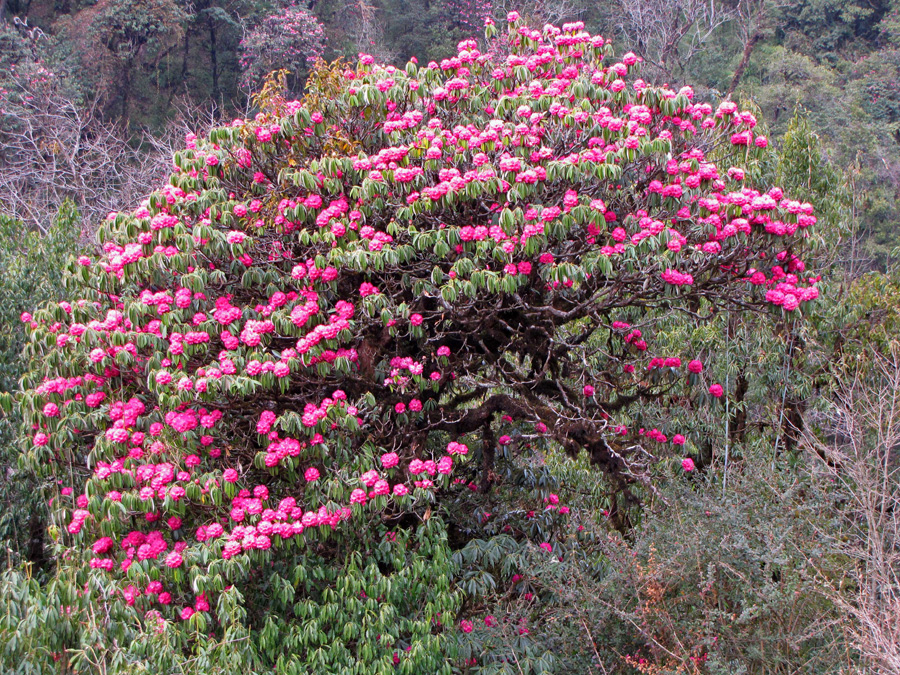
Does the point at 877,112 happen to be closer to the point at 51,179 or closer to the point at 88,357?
the point at 51,179

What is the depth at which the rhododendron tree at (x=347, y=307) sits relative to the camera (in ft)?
13.1

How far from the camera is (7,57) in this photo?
616 inches

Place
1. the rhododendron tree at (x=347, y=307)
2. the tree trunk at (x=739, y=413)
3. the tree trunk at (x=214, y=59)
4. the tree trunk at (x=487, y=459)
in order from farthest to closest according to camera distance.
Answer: the tree trunk at (x=214, y=59) → the tree trunk at (x=739, y=413) → the tree trunk at (x=487, y=459) → the rhododendron tree at (x=347, y=307)

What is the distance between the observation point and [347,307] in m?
4.26

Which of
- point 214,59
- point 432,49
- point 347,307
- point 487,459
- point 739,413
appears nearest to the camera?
point 347,307

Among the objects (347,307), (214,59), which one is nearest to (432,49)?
(214,59)

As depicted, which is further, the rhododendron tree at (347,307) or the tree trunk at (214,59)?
the tree trunk at (214,59)

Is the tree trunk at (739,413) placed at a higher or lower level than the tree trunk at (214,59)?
lower

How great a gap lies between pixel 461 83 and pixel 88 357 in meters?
2.70

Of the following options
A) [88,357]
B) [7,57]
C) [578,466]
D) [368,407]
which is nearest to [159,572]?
[88,357]

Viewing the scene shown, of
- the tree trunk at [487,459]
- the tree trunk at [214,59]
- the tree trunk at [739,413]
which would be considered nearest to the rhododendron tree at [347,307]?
the tree trunk at [487,459]

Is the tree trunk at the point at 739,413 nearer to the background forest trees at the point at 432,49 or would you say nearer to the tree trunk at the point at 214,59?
the background forest trees at the point at 432,49

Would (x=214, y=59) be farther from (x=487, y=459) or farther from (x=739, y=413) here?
(x=487, y=459)

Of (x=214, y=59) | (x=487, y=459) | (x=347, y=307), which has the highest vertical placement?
(x=347, y=307)
